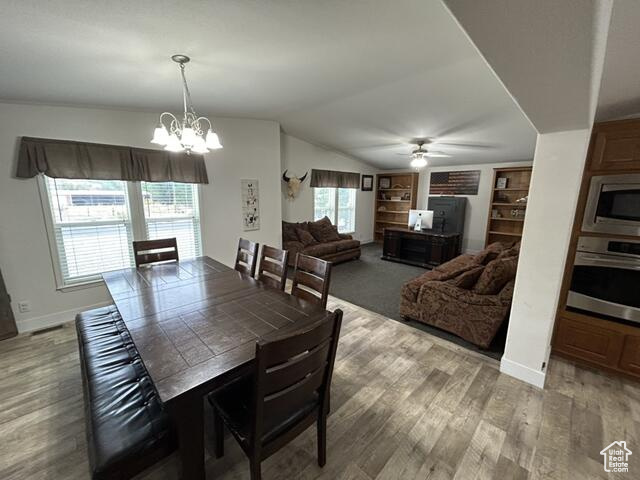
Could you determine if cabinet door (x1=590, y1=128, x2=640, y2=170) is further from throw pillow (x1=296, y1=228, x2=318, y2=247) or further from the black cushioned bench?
throw pillow (x1=296, y1=228, x2=318, y2=247)

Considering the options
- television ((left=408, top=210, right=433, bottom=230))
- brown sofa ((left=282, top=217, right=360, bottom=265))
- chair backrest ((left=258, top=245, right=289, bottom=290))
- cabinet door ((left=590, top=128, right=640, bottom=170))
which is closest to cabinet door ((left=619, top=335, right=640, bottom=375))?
cabinet door ((left=590, top=128, right=640, bottom=170))

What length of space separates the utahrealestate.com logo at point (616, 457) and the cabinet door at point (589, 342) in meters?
0.81

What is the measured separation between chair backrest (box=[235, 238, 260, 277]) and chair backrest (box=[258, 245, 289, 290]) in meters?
0.13

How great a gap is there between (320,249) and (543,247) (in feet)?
11.8

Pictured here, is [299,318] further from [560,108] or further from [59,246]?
[59,246]

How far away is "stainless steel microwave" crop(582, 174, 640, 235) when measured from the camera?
1.94 metres

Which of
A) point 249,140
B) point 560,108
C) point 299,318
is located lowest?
point 299,318

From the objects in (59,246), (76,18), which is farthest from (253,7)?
(59,246)

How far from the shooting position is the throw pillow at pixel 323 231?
18.7 ft

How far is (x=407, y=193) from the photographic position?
7164 millimetres

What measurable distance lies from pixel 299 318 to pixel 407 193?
6.40 m

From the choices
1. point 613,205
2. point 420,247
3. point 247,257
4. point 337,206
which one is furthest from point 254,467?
point 337,206

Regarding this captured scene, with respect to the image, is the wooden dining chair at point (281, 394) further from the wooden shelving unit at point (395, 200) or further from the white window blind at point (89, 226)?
the wooden shelving unit at point (395, 200)

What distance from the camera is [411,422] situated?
1721mm
